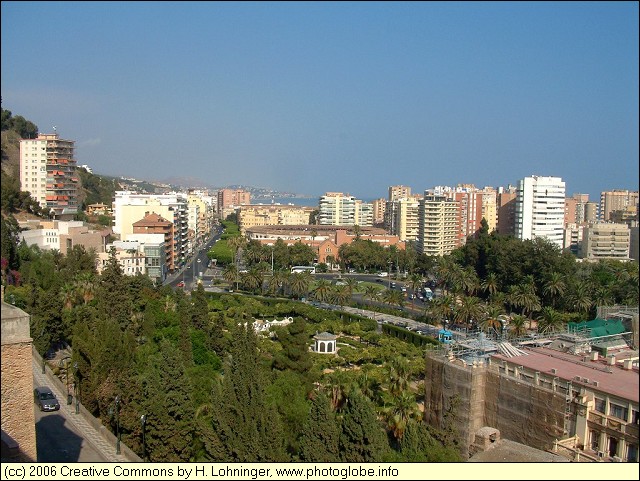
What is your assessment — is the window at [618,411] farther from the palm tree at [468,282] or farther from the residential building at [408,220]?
the residential building at [408,220]

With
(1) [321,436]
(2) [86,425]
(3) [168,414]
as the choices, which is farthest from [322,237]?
(1) [321,436]

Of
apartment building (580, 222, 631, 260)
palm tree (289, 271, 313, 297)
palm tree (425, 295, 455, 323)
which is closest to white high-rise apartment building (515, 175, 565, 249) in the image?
apartment building (580, 222, 631, 260)

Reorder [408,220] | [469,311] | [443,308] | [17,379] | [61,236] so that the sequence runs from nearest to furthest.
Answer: [17,379], [469,311], [443,308], [61,236], [408,220]

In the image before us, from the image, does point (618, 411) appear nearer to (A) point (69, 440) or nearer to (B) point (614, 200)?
(A) point (69, 440)

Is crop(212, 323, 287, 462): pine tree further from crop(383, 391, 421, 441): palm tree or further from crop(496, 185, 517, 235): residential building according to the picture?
crop(496, 185, 517, 235): residential building

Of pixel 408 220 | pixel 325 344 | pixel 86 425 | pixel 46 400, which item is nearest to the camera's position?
pixel 86 425

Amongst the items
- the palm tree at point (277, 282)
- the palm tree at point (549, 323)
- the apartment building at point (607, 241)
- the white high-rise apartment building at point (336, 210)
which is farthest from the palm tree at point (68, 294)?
the white high-rise apartment building at point (336, 210)
